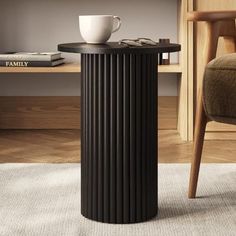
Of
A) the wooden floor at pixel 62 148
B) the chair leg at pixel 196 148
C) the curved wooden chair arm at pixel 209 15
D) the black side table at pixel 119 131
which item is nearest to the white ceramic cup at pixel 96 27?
the black side table at pixel 119 131

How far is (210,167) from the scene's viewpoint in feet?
7.07

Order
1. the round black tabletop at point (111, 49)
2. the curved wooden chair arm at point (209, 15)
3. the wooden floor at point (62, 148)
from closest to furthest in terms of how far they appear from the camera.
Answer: the round black tabletop at point (111, 49)
the curved wooden chair arm at point (209, 15)
the wooden floor at point (62, 148)

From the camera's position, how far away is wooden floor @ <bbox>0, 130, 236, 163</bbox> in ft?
7.68

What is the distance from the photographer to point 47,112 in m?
3.02

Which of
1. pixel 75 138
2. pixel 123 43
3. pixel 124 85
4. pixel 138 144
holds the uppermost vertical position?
pixel 123 43

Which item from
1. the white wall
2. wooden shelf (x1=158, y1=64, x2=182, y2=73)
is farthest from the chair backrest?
the white wall

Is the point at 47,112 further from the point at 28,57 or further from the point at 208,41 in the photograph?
the point at 208,41

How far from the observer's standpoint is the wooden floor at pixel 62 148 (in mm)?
2340

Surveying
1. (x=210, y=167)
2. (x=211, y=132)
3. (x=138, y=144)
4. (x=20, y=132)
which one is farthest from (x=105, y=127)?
(x=20, y=132)

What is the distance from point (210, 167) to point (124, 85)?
0.77m

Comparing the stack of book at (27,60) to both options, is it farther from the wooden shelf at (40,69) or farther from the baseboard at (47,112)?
the baseboard at (47,112)

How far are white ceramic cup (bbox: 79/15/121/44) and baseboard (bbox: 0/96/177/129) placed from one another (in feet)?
4.82

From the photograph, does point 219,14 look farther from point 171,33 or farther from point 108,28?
point 171,33

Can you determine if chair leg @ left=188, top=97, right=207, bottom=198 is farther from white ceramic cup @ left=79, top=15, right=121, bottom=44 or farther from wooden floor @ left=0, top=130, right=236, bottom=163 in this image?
wooden floor @ left=0, top=130, right=236, bottom=163
